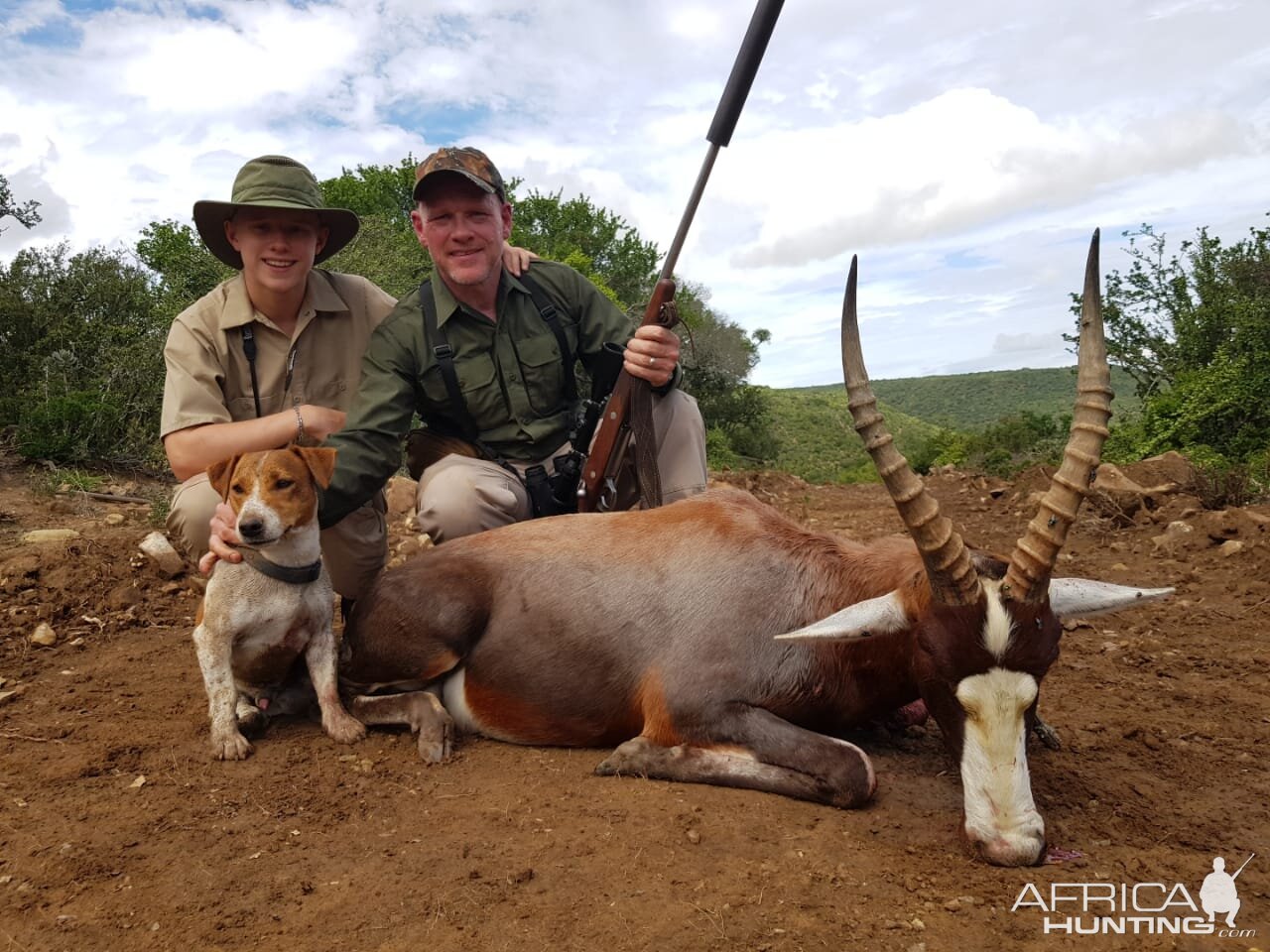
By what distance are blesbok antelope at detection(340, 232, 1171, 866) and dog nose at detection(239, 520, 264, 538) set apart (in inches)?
29.3

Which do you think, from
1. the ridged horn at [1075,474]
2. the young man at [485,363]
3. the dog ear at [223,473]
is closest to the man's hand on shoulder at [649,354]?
the young man at [485,363]

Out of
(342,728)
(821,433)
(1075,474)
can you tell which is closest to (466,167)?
(342,728)

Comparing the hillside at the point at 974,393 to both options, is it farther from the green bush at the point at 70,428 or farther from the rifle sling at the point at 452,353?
the rifle sling at the point at 452,353

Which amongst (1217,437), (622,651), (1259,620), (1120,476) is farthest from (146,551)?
(1217,437)

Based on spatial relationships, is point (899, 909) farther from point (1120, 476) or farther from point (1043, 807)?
point (1120, 476)

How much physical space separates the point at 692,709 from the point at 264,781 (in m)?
1.73

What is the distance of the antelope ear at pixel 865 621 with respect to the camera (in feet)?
11.6

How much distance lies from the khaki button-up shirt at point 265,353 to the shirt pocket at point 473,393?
1.58ft

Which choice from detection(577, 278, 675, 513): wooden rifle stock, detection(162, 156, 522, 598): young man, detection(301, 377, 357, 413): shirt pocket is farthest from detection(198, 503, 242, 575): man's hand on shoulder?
detection(577, 278, 675, 513): wooden rifle stock

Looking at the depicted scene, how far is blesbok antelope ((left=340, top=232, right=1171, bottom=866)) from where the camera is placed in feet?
10.9

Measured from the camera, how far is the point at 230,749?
4.14m

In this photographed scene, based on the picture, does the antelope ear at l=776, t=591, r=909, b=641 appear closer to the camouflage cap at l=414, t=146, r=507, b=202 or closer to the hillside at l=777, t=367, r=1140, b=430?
the camouflage cap at l=414, t=146, r=507, b=202

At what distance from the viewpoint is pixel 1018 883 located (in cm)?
305

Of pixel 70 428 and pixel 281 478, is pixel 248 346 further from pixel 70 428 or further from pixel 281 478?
pixel 70 428
